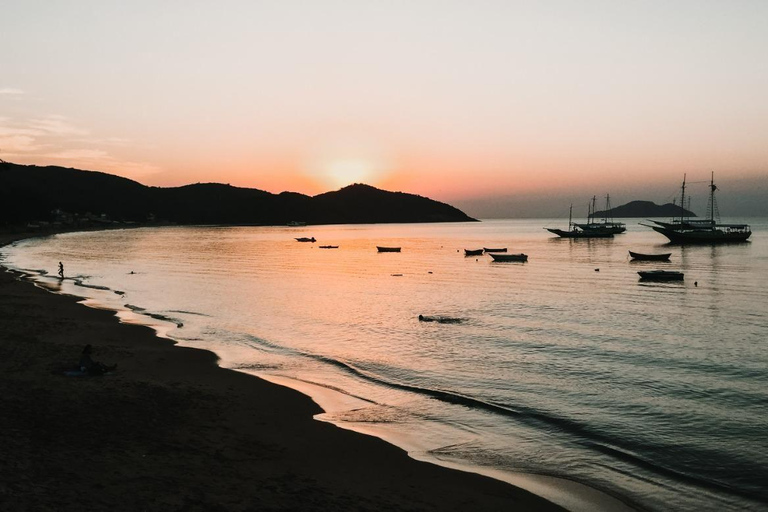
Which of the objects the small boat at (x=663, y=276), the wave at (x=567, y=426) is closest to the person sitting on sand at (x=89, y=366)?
the wave at (x=567, y=426)

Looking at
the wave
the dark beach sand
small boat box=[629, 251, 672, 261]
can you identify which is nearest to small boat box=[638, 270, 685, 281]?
small boat box=[629, 251, 672, 261]

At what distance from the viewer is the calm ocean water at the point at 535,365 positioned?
14.7 m

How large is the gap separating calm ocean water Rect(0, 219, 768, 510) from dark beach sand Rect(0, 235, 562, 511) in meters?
1.82

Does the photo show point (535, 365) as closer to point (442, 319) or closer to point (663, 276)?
point (442, 319)

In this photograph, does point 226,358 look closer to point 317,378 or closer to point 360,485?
point 317,378

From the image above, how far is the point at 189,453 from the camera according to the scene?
1290 centimetres

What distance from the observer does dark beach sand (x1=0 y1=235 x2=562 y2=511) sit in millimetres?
10273

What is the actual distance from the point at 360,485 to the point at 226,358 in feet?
51.0

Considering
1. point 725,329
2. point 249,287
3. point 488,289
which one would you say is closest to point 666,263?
point 488,289

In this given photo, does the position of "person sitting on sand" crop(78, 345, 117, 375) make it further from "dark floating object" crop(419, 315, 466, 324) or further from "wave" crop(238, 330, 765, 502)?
"dark floating object" crop(419, 315, 466, 324)

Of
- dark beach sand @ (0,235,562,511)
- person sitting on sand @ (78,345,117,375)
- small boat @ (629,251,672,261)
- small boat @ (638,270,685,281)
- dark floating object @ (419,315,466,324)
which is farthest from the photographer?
small boat @ (629,251,672,261)

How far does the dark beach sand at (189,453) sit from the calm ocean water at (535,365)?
1.82m

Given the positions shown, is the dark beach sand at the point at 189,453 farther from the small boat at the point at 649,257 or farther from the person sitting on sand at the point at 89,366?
the small boat at the point at 649,257

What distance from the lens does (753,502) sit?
40.4 ft
